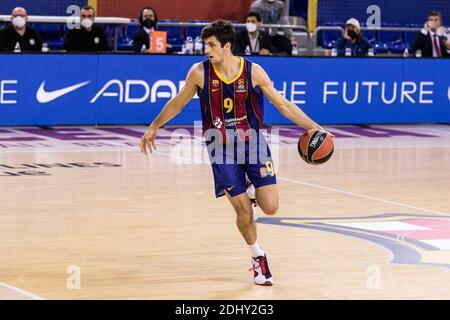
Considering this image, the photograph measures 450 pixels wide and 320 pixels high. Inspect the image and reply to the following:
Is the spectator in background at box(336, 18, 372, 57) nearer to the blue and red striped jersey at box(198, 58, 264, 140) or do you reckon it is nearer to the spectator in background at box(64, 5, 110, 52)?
the spectator in background at box(64, 5, 110, 52)

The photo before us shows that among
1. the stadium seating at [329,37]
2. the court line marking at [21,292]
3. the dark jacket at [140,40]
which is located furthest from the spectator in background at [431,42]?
the court line marking at [21,292]

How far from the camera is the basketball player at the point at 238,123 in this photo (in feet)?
31.2

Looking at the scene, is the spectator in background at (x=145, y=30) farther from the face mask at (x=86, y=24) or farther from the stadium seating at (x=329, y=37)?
the stadium seating at (x=329, y=37)

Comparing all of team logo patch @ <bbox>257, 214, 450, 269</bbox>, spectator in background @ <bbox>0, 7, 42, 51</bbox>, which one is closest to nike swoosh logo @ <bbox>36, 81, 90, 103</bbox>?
spectator in background @ <bbox>0, 7, 42, 51</bbox>

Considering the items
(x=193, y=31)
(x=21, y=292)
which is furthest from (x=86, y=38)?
(x=21, y=292)

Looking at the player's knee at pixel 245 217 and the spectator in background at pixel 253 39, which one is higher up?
the spectator in background at pixel 253 39

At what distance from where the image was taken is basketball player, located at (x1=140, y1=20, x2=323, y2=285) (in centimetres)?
951

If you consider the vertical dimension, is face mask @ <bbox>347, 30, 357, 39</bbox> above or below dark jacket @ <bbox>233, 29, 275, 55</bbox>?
above

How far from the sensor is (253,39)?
21062 millimetres

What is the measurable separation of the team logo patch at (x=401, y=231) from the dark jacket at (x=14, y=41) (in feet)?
26.9

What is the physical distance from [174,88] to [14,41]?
2.72 metres

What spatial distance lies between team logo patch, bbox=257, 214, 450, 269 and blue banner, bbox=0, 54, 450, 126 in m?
7.66
